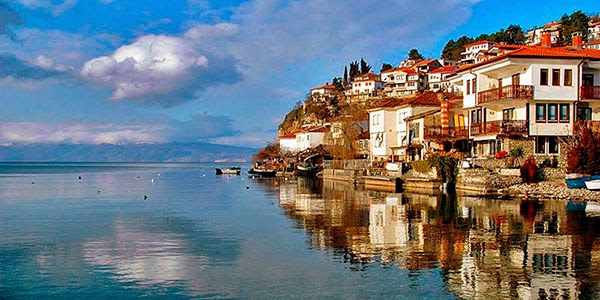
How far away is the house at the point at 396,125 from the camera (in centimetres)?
6569

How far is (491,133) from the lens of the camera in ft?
149

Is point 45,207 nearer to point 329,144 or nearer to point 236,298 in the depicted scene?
point 236,298

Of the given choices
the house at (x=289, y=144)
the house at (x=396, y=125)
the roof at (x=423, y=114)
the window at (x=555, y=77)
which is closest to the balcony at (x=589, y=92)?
the window at (x=555, y=77)

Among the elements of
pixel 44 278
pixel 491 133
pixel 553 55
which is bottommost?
pixel 44 278

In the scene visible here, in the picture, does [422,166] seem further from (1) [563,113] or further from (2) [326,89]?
(2) [326,89]

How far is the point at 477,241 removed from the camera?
21719 millimetres

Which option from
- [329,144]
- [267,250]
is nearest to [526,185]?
[267,250]

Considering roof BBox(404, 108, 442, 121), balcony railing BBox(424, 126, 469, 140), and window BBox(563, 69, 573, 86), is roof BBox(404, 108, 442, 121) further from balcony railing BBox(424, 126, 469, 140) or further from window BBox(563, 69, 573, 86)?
window BBox(563, 69, 573, 86)

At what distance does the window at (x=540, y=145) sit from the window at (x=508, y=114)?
8.28 ft

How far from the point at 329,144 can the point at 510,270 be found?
7513 centimetres

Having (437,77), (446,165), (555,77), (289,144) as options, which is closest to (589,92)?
(555,77)

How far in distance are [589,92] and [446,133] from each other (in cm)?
1311

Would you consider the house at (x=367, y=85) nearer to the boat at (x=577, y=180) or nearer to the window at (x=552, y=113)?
the window at (x=552, y=113)

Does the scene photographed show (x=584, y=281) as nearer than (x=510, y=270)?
Yes
